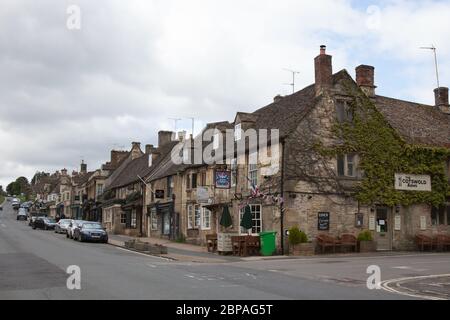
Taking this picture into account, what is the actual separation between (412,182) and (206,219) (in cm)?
1281

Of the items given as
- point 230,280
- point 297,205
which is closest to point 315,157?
point 297,205

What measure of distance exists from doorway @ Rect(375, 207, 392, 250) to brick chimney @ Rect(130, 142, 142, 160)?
3658cm

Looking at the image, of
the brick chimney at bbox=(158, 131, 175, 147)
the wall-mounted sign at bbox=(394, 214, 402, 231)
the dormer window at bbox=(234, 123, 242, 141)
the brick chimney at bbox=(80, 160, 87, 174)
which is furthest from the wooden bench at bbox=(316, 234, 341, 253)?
the brick chimney at bbox=(80, 160, 87, 174)

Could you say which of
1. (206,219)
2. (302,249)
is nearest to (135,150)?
(206,219)

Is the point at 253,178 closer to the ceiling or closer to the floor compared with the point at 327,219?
closer to the ceiling

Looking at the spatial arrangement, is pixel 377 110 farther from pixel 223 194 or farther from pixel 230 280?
pixel 230 280

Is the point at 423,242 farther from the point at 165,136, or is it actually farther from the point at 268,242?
the point at 165,136

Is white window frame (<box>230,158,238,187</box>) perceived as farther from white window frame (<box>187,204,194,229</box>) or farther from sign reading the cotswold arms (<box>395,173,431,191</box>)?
sign reading the cotswold arms (<box>395,173,431,191</box>)

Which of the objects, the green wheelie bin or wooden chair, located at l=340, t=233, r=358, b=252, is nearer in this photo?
the green wheelie bin

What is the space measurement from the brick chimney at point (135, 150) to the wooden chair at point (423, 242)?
1495 inches

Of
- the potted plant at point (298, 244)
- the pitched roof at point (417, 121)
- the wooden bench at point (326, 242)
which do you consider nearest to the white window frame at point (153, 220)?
the potted plant at point (298, 244)

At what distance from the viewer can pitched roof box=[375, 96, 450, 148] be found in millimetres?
32094
